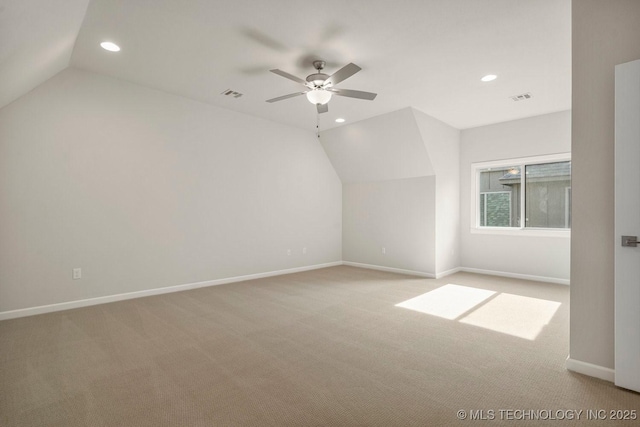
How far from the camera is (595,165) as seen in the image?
221 centimetres

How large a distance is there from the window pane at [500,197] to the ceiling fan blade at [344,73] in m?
4.39

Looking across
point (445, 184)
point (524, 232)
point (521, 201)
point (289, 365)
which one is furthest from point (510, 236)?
point (289, 365)

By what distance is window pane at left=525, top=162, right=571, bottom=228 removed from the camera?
5.30m

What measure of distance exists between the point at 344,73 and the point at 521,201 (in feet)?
15.2

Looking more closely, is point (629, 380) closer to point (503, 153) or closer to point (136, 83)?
point (503, 153)

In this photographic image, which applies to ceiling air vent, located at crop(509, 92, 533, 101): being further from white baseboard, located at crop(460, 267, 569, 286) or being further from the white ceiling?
white baseboard, located at crop(460, 267, 569, 286)

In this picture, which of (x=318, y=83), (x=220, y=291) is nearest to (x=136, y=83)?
(x=318, y=83)

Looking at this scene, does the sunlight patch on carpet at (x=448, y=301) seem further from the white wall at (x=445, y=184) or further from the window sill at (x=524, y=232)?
the window sill at (x=524, y=232)

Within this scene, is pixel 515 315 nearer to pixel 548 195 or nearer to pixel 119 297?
pixel 548 195

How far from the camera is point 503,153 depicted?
5723 mm

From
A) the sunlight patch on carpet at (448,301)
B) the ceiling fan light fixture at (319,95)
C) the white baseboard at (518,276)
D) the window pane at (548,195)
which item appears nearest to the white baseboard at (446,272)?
the white baseboard at (518,276)

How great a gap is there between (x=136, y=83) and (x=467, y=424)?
5.18m

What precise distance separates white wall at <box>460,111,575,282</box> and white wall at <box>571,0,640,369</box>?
348 centimetres

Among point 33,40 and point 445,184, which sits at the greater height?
point 33,40
